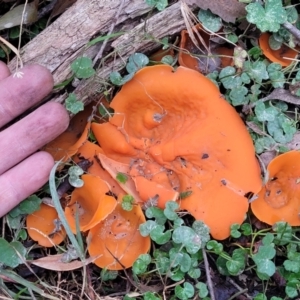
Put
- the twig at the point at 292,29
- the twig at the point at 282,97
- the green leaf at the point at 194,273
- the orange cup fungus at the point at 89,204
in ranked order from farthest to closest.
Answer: the twig at the point at 282,97
the twig at the point at 292,29
the green leaf at the point at 194,273
the orange cup fungus at the point at 89,204

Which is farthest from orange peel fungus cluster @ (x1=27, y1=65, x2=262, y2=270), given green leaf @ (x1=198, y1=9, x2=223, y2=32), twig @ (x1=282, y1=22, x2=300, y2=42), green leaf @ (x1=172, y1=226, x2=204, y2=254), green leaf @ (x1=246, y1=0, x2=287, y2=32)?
twig @ (x1=282, y1=22, x2=300, y2=42)

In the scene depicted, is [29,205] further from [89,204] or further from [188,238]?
[188,238]

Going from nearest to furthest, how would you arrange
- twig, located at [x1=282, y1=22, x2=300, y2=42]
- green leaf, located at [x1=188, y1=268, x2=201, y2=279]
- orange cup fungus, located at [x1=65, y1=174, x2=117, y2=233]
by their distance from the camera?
orange cup fungus, located at [x1=65, y1=174, x2=117, y2=233], green leaf, located at [x1=188, y1=268, x2=201, y2=279], twig, located at [x1=282, y1=22, x2=300, y2=42]

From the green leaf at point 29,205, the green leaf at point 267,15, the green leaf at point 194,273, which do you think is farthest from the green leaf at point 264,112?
the green leaf at point 29,205

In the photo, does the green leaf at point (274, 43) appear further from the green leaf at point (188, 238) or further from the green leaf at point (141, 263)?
the green leaf at point (141, 263)

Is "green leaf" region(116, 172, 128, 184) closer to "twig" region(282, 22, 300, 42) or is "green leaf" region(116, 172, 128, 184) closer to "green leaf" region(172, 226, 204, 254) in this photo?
"green leaf" region(172, 226, 204, 254)
